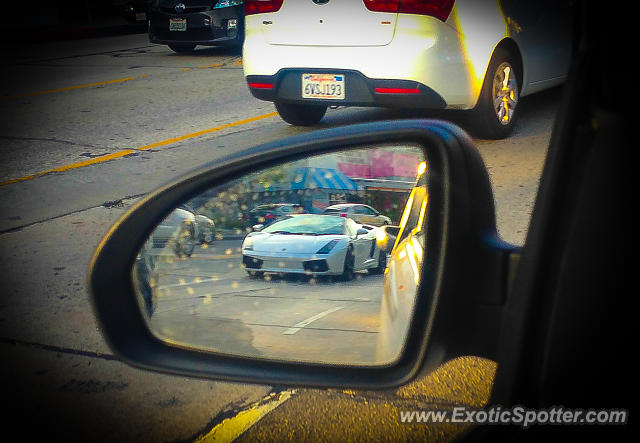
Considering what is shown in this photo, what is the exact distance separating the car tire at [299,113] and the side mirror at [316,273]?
6.37 metres

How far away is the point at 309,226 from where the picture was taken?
3.84ft

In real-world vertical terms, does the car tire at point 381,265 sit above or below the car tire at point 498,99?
above

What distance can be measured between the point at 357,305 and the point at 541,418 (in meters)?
0.33

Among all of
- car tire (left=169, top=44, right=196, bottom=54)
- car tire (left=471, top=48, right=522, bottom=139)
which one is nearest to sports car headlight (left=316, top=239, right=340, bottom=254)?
car tire (left=471, top=48, right=522, bottom=139)

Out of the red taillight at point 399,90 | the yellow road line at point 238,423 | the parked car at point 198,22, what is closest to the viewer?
the yellow road line at point 238,423

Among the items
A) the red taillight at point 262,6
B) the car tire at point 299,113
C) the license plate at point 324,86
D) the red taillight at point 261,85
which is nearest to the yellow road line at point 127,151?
the car tire at point 299,113

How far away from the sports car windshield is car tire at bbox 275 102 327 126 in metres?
6.47

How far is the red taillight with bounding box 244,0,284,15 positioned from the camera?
666 cm

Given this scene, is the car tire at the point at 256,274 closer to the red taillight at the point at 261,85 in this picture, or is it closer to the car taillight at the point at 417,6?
the car taillight at the point at 417,6

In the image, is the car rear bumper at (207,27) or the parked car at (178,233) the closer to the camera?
the parked car at (178,233)

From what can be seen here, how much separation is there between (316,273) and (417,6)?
5215 mm

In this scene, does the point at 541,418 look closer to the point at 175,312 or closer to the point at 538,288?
the point at 538,288

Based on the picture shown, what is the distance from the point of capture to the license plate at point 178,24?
1450 centimetres

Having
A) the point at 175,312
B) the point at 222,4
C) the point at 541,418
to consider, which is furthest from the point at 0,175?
the point at 222,4
